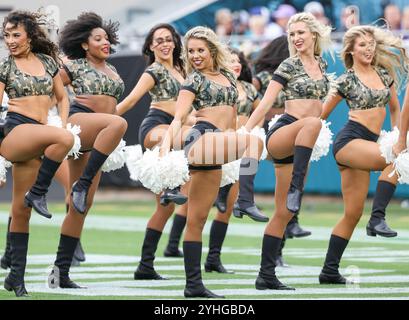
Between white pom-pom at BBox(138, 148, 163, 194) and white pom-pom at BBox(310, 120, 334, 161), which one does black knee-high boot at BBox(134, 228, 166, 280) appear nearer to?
white pom-pom at BBox(310, 120, 334, 161)

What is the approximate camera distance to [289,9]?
2062 cm

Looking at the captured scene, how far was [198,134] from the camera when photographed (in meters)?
8.54

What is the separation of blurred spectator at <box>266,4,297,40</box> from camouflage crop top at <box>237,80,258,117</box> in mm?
8573

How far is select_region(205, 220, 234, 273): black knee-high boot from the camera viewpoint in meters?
10.8

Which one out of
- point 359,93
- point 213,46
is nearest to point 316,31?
point 359,93

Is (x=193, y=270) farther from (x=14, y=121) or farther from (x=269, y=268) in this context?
(x=14, y=121)

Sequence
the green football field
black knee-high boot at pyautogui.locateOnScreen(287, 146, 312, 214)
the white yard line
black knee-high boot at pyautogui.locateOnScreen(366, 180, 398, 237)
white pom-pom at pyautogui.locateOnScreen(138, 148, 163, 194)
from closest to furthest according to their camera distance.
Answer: white pom-pom at pyautogui.locateOnScreen(138, 148, 163, 194) → black knee-high boot at pyautogui.locateOnScreen(287, 146, 312, 214) → the green football field → black knee-high boot at pyautogui.locateOnScreen(366, 180, 398, 237) → the white yard line

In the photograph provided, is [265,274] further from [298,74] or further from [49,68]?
[49,68]

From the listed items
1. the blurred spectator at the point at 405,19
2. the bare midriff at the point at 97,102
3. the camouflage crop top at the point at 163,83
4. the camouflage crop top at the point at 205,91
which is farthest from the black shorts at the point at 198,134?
the blurred spectator at the point at 405,19

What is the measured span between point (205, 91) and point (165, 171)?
721 mm

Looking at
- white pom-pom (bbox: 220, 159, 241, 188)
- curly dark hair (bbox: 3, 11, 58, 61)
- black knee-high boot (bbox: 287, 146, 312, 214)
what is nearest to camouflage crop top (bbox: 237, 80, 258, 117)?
white pom-pom (bbox: 220, 159, 241, 188)

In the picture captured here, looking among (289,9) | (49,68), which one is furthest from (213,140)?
(289,9)

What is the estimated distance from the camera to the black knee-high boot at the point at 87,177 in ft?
29.7

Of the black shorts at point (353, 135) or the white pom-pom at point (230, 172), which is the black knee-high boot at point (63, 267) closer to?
the white pom-pom at point (230, 172)
